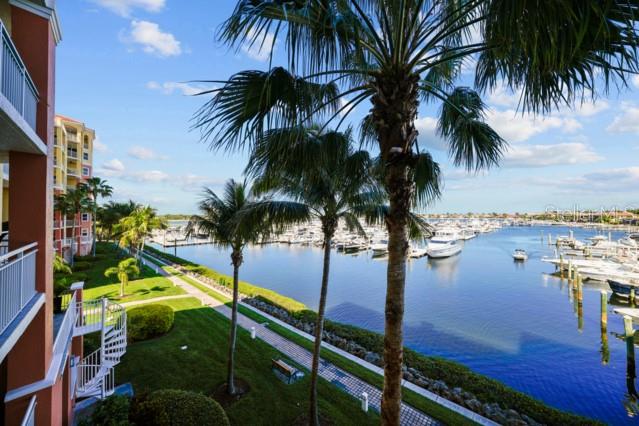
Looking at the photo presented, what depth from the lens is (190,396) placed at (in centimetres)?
693

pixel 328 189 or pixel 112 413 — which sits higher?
pixel 328 189

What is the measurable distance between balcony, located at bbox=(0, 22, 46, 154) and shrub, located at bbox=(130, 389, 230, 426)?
573cm

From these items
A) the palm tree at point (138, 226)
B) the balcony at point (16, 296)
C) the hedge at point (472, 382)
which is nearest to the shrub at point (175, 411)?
the balcony at point (16, 296)

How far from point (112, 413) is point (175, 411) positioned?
1.33 meters

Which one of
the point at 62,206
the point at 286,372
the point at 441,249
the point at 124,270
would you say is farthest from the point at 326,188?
the point at 441,249

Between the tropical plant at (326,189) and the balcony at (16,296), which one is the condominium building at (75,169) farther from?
the tropical plant at (326,189)

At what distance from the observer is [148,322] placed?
43.1 feet

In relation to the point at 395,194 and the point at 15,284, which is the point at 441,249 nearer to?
the point at 395,194

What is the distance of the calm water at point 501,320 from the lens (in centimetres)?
1308

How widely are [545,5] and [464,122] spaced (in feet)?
11.0

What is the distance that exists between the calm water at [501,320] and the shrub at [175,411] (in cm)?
632

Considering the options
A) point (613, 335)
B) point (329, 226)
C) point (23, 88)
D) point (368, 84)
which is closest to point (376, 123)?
point (368, 84)

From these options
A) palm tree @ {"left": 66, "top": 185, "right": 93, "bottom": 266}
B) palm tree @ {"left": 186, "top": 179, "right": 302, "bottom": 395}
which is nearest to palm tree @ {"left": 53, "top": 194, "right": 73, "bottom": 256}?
palm tree @ {"left": 66, "top": 185, "right": 93, "bottom": 266}

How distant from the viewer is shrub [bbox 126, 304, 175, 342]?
1276 cm
